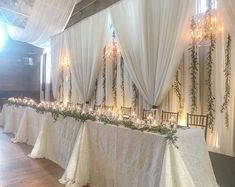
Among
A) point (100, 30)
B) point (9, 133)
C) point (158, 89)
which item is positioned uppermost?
point (100, 30)

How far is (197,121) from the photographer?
4.54 m

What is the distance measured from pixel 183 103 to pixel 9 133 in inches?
211

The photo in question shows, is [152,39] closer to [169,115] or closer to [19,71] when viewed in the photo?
[169,115]

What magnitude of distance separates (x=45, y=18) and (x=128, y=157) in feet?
15.4

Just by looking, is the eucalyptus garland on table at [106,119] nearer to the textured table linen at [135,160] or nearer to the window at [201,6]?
the textured table linen at [135,160]

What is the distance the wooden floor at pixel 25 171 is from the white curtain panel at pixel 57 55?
177 inches

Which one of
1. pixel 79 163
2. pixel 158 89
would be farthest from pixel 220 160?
pixel 79 163

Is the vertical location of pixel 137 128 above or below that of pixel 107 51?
below

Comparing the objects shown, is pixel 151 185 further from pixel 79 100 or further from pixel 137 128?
pixel 79 100

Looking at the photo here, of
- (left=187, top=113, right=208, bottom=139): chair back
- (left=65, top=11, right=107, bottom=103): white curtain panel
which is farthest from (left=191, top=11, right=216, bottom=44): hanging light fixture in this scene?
(left=65, top=11, right=107, bottom=103): white curtain panel

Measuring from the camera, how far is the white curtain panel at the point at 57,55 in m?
8.85

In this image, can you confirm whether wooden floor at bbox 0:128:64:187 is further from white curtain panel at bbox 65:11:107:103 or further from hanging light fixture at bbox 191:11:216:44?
hanging light fixture at bbox 191:11:216:44

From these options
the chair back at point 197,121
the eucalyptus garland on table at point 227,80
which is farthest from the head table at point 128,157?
the chair back at point 197,121

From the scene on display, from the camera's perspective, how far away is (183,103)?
4.84 meters
